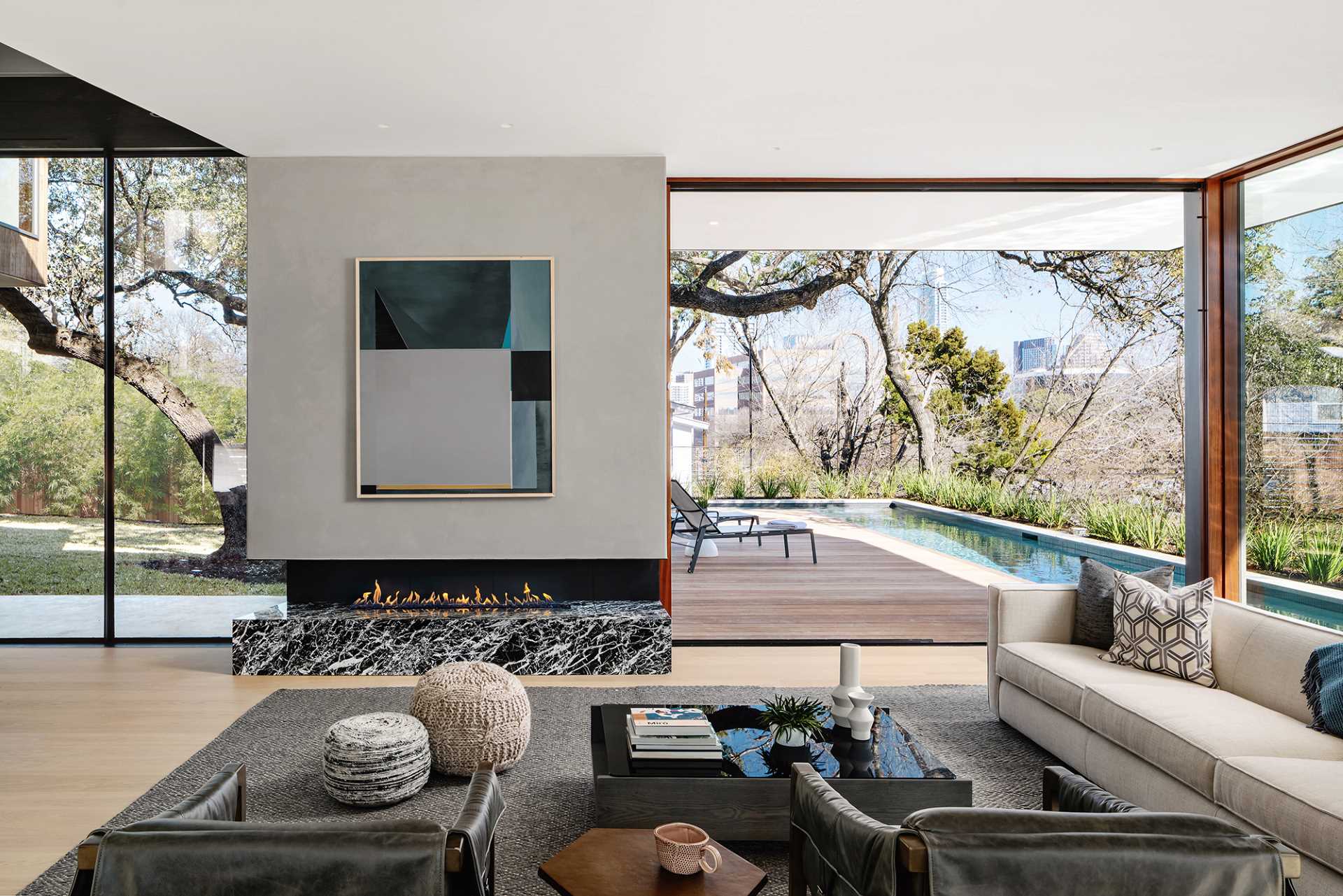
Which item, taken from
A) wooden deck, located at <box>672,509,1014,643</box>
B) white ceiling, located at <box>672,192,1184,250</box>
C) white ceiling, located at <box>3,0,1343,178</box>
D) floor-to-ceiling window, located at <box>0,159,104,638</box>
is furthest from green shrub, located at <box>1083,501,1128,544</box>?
floor-to-ceiling window, located at <box>0,159,104,638</box>

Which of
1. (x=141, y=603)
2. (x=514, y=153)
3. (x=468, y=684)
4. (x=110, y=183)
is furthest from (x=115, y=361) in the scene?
(x=468, y=684)

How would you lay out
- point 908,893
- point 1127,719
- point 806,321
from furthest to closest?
point 806,321 → point 1127,719 → point 908,893

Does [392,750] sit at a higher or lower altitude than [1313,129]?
lower

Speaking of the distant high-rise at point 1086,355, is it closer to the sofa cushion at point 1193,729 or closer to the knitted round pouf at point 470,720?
the sofa cushion at point 1193,729

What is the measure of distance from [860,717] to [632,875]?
1208 mm

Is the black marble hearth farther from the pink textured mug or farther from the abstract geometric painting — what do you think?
the pink textured mug

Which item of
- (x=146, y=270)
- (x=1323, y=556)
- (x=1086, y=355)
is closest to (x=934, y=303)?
(x=1086, y=355)

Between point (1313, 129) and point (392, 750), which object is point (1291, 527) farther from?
point (392, 750)

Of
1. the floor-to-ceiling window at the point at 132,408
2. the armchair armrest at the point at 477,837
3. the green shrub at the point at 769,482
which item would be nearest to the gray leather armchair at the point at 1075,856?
the armchair armrest at the point at 477,837

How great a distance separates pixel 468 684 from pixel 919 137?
138 inches

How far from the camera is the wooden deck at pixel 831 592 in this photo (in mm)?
5461

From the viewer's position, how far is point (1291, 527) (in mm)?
4711

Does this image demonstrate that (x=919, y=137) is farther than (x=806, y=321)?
No

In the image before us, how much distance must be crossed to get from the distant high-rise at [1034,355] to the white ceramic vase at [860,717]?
18.8 ft
